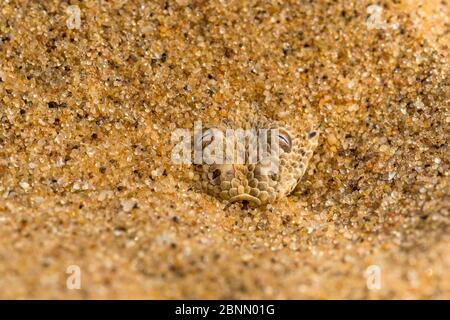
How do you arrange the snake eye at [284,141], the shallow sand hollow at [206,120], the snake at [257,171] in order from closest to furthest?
the shallow sand hollow at [206,120], the snake at [257,171], the snake eye at [284,141]

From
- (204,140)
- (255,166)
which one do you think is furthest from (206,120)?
(255,166)

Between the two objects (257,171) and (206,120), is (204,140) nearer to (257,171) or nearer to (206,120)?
(206,120)

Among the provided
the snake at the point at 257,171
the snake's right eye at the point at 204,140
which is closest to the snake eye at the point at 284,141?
the snake at the point at 257,171

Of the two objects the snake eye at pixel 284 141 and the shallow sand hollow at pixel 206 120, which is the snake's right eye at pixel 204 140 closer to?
the shallow sand hollow at pixel 206 120

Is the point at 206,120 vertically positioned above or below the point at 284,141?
above

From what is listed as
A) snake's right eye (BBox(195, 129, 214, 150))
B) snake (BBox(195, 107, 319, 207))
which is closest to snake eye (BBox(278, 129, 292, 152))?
snake (BBox(195, 107, 319, 207))

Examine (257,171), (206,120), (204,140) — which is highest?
(206,120)
